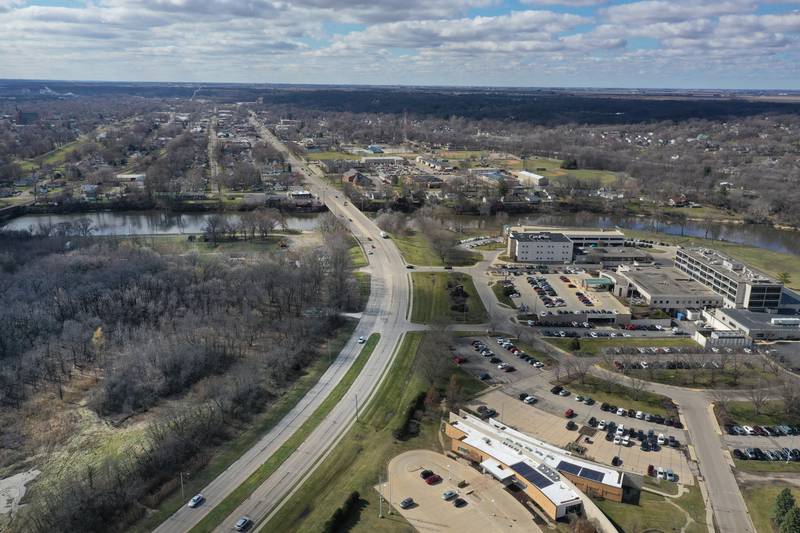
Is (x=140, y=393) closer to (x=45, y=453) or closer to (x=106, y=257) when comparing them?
(x=45, y=453)

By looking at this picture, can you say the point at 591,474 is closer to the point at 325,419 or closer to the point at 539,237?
the point at 325,419

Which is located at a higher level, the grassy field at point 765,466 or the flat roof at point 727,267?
the flat roof at point 727,267

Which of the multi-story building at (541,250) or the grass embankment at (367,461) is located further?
the multi-story building at (541,250)

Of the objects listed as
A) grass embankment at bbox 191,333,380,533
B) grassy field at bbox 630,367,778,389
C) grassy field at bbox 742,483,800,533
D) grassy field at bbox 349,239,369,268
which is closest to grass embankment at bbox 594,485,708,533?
grassy field at bbox 742,483,800,533

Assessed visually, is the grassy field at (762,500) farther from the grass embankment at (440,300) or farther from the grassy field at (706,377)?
the grass embankment at (440,300)

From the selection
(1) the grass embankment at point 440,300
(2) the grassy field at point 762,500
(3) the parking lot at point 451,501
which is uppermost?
(1) the grass embankment at point 440,300

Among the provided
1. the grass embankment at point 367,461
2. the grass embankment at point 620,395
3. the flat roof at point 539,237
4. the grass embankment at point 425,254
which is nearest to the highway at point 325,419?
the grass embankment at point 367,461

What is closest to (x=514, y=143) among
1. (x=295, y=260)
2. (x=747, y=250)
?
(x=747, y=250)
